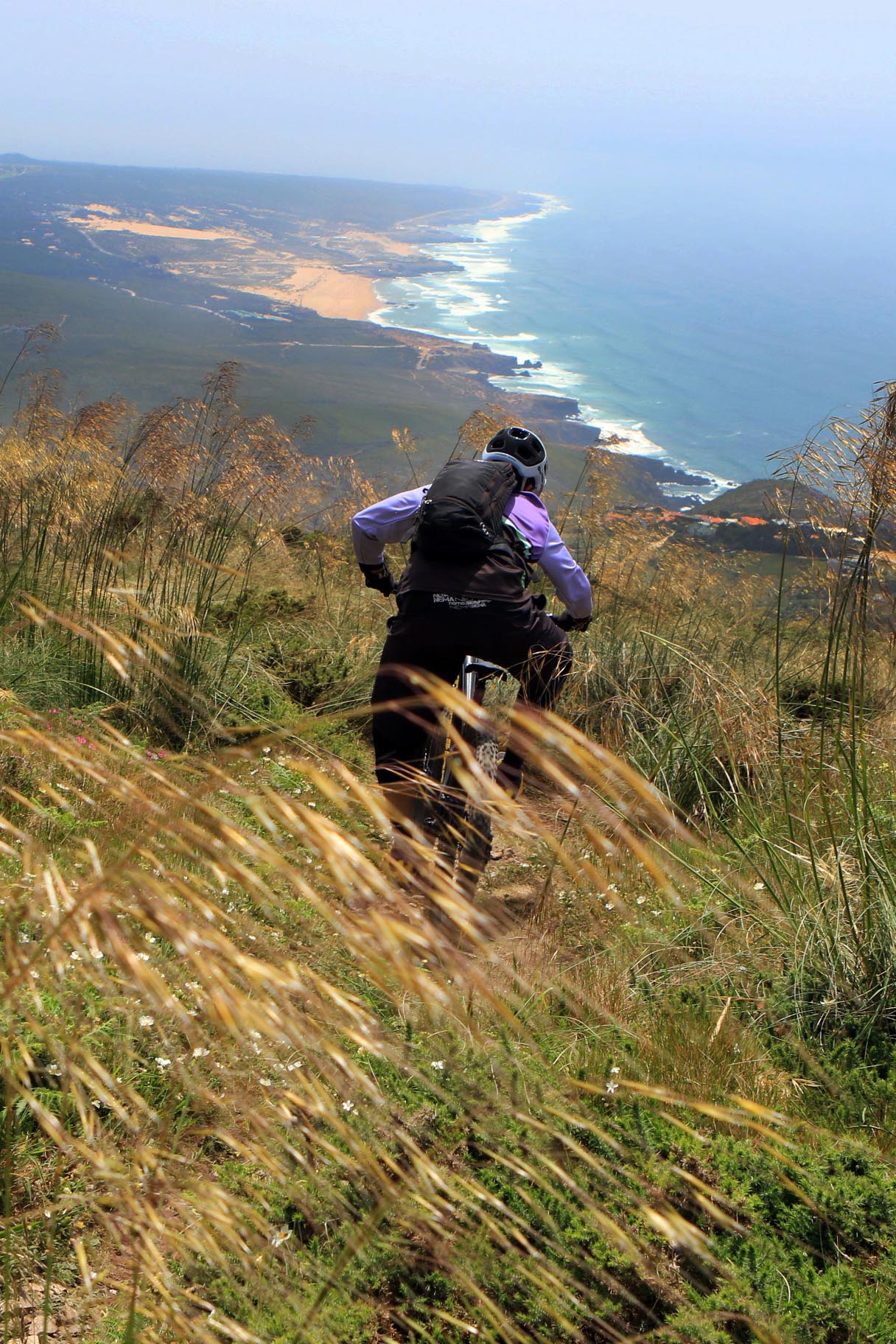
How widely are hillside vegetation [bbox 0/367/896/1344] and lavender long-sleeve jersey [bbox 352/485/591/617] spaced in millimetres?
881

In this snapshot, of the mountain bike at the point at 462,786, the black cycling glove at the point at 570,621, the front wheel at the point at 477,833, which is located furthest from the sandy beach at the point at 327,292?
the front wheel at the point at 477,833

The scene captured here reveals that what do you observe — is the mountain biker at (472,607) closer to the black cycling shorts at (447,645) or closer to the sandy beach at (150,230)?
the black cycling shorts at (447,645)

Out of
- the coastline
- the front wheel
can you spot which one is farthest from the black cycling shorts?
the coastline

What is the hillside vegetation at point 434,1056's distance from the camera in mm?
1248

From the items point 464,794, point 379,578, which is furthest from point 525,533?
point 464,794

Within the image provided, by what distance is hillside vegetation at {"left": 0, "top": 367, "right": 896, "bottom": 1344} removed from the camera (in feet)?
4.09

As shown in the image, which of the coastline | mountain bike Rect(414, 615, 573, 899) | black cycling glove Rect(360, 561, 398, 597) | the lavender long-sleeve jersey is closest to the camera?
mountain bike Rect(414, 615, 573, 899)

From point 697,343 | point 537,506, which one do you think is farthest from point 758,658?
point 697,343

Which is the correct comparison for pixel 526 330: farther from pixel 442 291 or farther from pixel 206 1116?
pixel 206 1116

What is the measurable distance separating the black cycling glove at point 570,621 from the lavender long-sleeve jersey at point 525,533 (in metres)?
0.02

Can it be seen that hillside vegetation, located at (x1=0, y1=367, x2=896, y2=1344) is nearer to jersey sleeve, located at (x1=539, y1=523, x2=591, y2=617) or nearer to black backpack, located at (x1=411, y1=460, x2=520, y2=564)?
jersey sleeve, located at (x1=539, y1=523, x2=591, y2=617)

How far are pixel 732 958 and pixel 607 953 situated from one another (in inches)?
16.6

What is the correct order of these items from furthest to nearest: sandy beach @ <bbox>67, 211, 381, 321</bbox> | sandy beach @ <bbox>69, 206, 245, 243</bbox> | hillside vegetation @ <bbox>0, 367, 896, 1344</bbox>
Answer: sandy beach @ <bbox>69, 206, 245, 243</bbox>, sandy beach @ <bbox>67, 211, 381, 321</bbox>, hillside vegetation @ <bbox>0, 367, 896, 1344</bbox>

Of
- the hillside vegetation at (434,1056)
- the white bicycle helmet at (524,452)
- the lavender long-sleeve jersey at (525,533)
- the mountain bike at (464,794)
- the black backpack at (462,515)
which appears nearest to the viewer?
the hillside vegetation at (434,1056)
